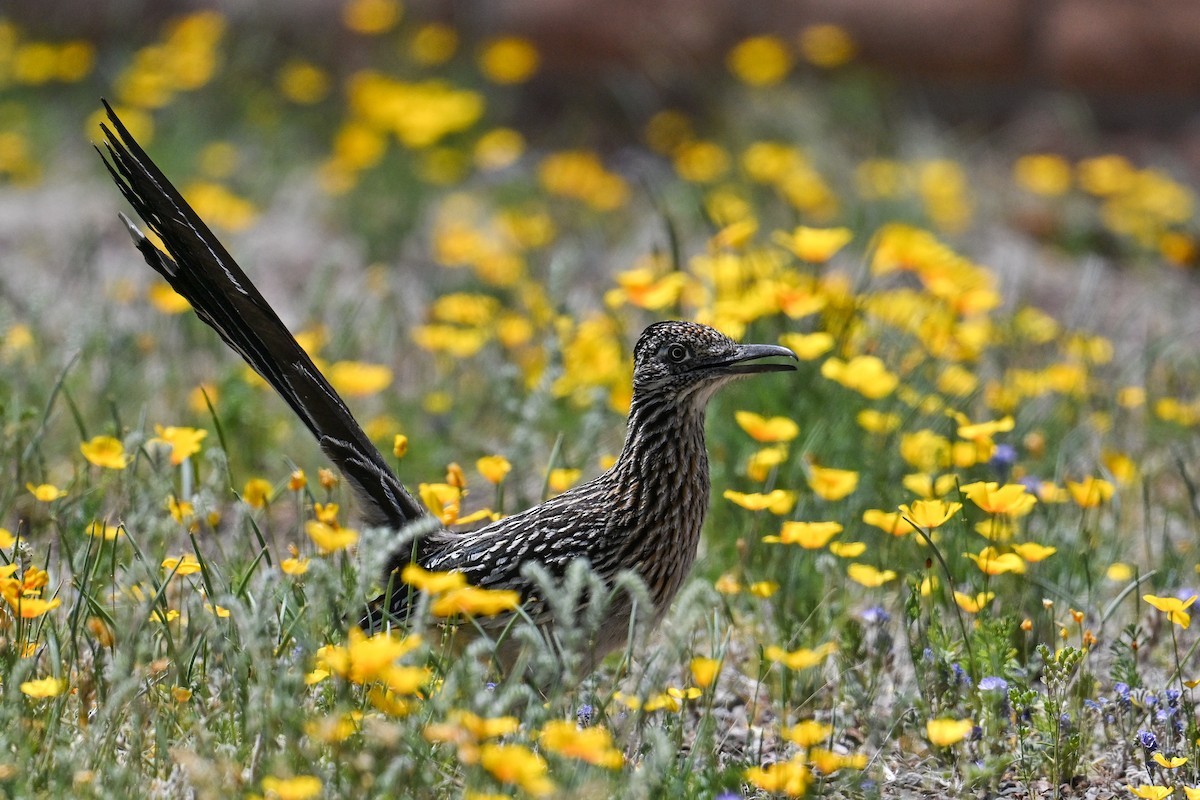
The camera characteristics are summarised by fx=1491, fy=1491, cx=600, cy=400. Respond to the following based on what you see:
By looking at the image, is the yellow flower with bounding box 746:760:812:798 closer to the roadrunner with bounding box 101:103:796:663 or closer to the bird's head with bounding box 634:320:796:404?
the roadrunner with bounding box 101:103:796:663

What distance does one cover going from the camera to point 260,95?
7.49 metres

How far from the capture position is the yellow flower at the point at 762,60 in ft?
22.7

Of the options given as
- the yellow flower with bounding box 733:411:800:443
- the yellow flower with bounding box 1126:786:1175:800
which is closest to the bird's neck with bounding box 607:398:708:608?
the yellow flower with bounding box 733:411:800:443

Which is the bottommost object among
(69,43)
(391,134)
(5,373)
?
(5,373)

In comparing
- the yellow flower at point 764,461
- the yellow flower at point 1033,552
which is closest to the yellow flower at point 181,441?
the yellow flower at point 764,461

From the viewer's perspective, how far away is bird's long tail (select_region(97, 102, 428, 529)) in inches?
113

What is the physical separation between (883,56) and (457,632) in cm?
514

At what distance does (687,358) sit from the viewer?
3123 mm

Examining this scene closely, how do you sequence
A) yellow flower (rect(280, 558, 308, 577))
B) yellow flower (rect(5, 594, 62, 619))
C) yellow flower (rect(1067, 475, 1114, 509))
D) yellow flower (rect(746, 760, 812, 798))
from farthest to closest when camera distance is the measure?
yellow flower (rect(1067, 475, 1114, 509))
yellow flower (rect(280, 558, 308, 577))
yellow flower (rect(5, 594, 62, 619))
yellow flower (rect(746, 760, 812, 798))

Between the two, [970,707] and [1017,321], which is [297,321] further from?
[970,707]

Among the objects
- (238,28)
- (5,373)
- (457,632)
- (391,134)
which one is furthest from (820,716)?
(238,28)

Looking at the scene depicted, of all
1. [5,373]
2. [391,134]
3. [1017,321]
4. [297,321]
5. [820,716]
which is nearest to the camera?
[820,716]

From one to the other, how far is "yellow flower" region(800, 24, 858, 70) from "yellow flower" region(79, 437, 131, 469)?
15.4 ft

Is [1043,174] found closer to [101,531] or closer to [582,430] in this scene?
[582,430]
